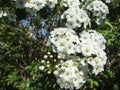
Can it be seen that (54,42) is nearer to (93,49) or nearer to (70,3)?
(93,49)

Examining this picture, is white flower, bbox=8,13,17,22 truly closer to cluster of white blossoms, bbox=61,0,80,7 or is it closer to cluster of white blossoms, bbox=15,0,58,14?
cluster of white blossoms, bbox=15,0,58,14

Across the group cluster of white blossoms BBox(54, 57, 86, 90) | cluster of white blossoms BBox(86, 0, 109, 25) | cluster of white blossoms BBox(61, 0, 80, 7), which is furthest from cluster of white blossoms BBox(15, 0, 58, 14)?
cluster of white blossoms BBox(54, 57, 86, 90)

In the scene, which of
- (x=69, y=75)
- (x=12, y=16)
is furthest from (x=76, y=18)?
(x=12, y=16)

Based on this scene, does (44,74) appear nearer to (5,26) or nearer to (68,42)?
(68,42)

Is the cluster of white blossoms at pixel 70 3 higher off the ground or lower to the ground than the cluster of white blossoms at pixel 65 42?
higher

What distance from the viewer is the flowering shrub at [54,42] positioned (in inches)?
149

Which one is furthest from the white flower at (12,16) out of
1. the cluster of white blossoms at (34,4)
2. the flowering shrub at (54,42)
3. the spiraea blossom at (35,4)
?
the spiraea blossom at (35,4)

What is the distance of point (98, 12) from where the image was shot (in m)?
4.28

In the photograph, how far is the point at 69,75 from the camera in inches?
147

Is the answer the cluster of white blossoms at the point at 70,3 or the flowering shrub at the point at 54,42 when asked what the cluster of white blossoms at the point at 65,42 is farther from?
the cluster of white blossoms at the point at 70,3

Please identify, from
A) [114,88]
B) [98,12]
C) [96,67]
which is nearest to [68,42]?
[96,67]

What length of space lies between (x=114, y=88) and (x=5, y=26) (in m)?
1.48

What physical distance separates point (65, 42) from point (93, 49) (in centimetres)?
26

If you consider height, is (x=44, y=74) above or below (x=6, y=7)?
below
